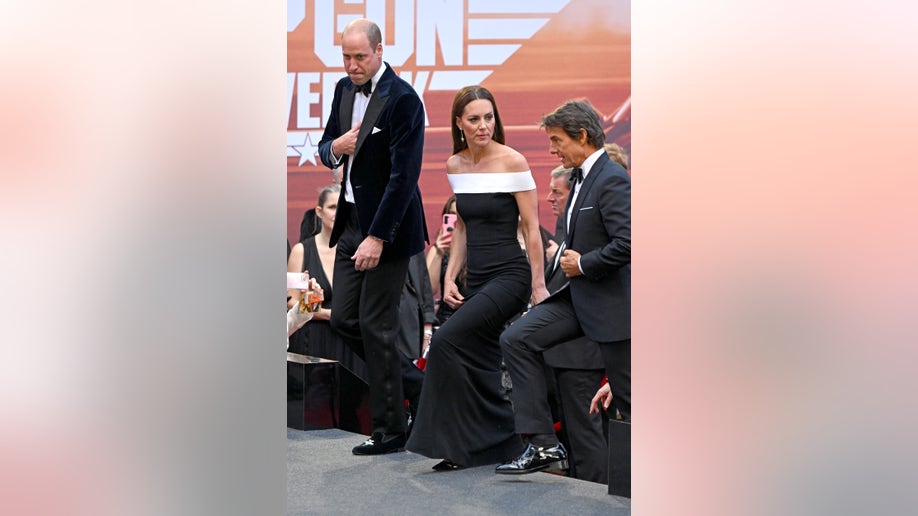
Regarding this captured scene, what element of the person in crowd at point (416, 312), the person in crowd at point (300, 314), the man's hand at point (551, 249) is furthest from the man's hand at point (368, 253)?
the man's hand at point (551, 249)

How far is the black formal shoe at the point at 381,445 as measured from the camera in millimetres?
4539

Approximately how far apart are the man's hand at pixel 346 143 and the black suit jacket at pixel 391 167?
38 millimetres

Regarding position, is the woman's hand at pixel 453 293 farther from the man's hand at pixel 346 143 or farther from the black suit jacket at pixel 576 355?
the man's hand at pixel 346 143

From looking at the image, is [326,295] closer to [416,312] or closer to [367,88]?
[416,312]

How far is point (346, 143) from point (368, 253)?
1.48ft

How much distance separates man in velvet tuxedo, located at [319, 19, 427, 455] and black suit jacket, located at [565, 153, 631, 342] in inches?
27.4

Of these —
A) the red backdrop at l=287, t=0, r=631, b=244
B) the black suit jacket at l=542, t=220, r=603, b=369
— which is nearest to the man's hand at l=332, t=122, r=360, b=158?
the black suit jacket at l=542, t=220, r=603, b=369

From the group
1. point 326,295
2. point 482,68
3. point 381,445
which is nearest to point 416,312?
point 326,295

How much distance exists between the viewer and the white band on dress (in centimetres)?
433

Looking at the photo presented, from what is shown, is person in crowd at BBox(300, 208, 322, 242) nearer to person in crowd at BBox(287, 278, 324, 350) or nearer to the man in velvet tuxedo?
person in crowd at BBox(287, 278, 324, 350)
